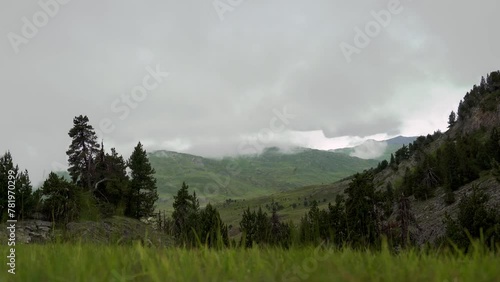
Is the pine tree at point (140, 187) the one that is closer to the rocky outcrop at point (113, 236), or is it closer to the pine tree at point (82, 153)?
the pine tree at point (82, 153)

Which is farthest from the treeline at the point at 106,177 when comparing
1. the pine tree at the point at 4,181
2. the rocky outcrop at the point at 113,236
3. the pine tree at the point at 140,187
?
the rocky outcrop at the point at 113,236

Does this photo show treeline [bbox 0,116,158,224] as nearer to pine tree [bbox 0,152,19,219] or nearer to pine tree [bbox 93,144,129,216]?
pine tree [bbox 93,144,129,216]

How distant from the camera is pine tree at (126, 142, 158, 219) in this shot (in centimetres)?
7181

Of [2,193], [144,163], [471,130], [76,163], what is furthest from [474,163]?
[2,193]

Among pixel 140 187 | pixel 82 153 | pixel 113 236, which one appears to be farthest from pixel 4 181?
pixel 113 236

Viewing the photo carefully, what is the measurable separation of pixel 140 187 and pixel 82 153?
1384cm

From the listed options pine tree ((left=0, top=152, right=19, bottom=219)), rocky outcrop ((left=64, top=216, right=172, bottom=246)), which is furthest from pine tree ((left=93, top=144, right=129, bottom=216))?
rocky outcrop ((left=64, top=216, right=172, bottom=246))

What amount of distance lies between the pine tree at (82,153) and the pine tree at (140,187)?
29.0ft

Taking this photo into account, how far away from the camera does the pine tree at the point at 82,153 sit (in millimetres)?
64750

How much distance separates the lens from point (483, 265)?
10.9ft

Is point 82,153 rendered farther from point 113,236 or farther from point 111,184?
point 113,236

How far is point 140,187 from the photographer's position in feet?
243

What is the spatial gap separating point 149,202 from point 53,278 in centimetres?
7433

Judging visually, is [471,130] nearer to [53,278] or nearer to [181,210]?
[181,210]
